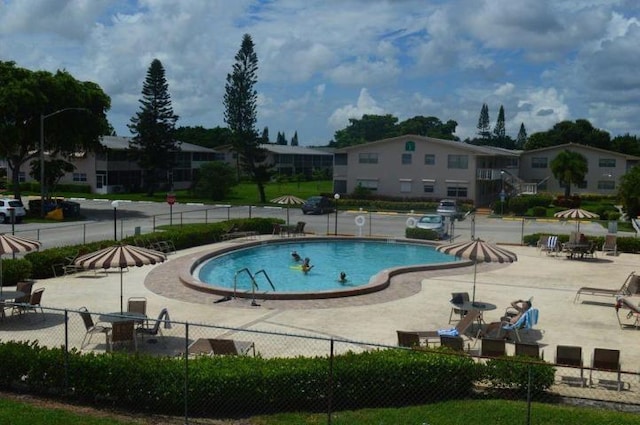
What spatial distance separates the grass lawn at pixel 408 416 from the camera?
1083 cm

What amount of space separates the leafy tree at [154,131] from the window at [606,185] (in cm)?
4933

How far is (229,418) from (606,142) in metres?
113

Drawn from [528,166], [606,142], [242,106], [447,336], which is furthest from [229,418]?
[606,142]

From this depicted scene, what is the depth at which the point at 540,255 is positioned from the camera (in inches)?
1278

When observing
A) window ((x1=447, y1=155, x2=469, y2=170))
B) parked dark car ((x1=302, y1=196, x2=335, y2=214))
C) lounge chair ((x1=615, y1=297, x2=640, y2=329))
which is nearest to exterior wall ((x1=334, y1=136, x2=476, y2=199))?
window ((x1=447, y1=155, x2=469, y2=170))

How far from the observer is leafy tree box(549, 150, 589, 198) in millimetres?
69438

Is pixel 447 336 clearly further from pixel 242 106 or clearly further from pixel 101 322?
pixel 242 106

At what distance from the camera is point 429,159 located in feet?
213

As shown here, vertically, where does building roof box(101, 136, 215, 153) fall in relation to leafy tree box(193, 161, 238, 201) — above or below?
above

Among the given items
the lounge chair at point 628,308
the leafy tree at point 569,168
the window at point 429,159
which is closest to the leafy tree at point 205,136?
the window at point 429,159

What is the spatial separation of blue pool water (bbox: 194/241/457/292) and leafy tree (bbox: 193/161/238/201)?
119ft

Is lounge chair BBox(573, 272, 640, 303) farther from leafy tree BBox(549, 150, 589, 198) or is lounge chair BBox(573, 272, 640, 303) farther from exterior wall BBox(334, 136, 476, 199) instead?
leafy tree BBox(549, 150, 589, 198)

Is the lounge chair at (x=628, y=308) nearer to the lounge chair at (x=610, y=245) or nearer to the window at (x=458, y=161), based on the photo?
the lounge chair at (x=610, y=245)

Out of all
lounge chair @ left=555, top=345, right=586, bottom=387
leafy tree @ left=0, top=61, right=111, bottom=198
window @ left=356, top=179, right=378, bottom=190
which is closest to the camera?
lounge chair @ left=555, top=345, right=586, bottom=387
